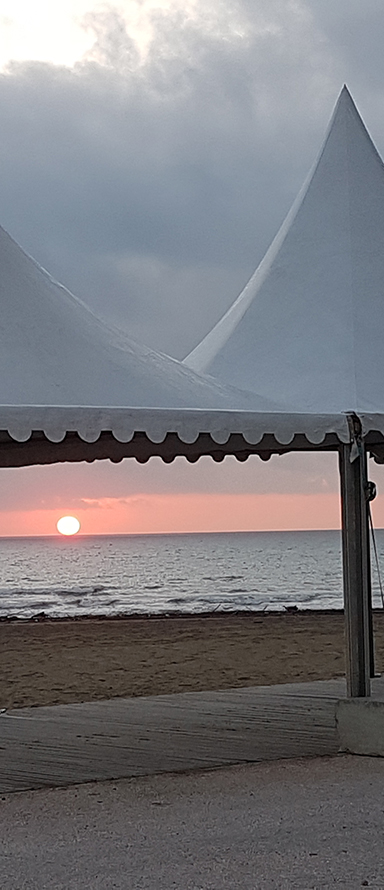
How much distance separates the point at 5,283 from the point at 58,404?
4.17 feet

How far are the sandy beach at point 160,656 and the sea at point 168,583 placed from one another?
6325 millimetres

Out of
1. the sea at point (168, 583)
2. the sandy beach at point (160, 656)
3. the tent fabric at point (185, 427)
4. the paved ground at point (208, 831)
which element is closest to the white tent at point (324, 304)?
the tent fabric at point (185, 427)

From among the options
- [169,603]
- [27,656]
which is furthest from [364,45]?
[169,603]

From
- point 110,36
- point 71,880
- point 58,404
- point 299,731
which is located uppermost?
point 110,36

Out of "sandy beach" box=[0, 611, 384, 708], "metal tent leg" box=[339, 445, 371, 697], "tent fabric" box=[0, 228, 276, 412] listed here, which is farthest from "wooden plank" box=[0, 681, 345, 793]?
"sandy beach" box=[0, 611, 384, 708]

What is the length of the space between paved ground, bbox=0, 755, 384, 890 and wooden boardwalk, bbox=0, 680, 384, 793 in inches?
7.5

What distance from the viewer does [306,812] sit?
419 cm

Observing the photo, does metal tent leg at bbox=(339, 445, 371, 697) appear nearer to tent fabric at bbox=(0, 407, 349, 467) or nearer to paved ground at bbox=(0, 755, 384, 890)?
tent fabric at bbox=(0, 407, 349, 467)

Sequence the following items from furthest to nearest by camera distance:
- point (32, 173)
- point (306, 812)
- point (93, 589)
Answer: point (93, 589) → point (32, 173) → point (306, 812)

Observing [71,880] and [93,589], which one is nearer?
[71,880]

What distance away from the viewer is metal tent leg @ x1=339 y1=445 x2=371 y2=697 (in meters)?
5.23

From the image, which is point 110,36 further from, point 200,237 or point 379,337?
point 379,337

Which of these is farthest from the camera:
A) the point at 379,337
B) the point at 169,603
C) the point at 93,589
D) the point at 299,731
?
the point at 93,589

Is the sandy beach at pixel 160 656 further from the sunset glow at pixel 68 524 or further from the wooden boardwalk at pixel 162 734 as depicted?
the sunset glow at pixel 68 524
